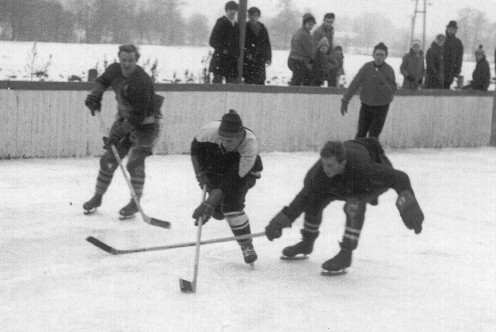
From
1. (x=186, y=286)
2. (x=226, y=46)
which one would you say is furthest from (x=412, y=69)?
(x=186, y=286)

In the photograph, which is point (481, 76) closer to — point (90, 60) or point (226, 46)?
point (226, 46)

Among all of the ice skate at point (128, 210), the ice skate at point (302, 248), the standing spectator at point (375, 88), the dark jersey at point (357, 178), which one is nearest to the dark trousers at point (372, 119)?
the standing spectator at point (375, 88)

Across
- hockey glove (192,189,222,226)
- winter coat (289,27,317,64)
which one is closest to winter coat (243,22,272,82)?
winter coat (289,27,317,64)

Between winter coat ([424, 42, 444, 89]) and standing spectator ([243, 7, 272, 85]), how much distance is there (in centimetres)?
285

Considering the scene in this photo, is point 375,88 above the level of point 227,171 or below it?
above

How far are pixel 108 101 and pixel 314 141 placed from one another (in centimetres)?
289

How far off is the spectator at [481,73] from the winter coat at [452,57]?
0.32 m

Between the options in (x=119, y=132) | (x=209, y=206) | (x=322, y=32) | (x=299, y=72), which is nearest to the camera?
(x=209, y=206)

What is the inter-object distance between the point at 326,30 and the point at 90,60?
10.1 ft

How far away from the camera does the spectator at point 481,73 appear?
13742 millimetres

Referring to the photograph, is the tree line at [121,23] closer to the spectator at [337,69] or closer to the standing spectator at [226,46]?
the spectator at [337,69]

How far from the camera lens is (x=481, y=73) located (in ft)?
45.2

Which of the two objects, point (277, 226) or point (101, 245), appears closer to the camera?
point (277, 226)

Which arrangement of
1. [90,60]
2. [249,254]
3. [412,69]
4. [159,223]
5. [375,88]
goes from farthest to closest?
[412,69] < [90,60] < [375,88] < [159,223] < [249,254]
